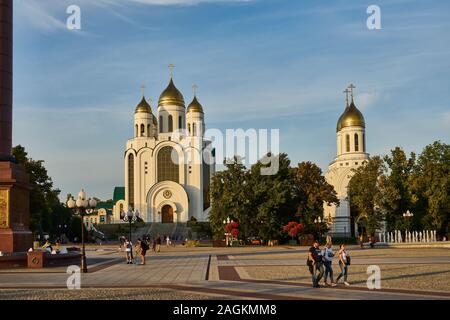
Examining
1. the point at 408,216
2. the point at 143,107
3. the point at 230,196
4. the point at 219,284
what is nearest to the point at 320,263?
the point at 219,284

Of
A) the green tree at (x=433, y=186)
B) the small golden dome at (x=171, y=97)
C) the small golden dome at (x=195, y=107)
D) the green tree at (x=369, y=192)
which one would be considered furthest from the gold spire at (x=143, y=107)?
the green tree at (x=433, y=186)

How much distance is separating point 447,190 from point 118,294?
1853 inches

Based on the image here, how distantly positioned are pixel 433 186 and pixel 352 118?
2508 cm

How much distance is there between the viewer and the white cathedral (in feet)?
282

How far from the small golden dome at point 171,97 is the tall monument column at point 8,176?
6497cm

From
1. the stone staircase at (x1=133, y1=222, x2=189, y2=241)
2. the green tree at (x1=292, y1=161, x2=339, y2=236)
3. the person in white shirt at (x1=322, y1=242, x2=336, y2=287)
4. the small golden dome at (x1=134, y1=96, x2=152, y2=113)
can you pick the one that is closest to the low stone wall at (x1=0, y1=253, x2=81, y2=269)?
the person in white shirt at (x1=322, y1=242, x2=336, y2=287)

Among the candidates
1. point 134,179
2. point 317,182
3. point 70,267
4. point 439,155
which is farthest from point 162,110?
point 70,267

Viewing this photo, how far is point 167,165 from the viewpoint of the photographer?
88812 mm

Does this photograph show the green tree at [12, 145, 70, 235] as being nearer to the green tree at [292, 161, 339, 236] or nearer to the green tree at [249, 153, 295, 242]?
the green tree at [249, 153, 295, 242]

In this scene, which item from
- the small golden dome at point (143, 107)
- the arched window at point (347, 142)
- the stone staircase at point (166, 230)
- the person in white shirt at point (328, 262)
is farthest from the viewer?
the small golden dome at point (143, 107)

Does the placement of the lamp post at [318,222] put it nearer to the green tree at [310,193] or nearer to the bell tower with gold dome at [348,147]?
the green tree at [310,193]

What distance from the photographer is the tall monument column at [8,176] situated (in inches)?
969
